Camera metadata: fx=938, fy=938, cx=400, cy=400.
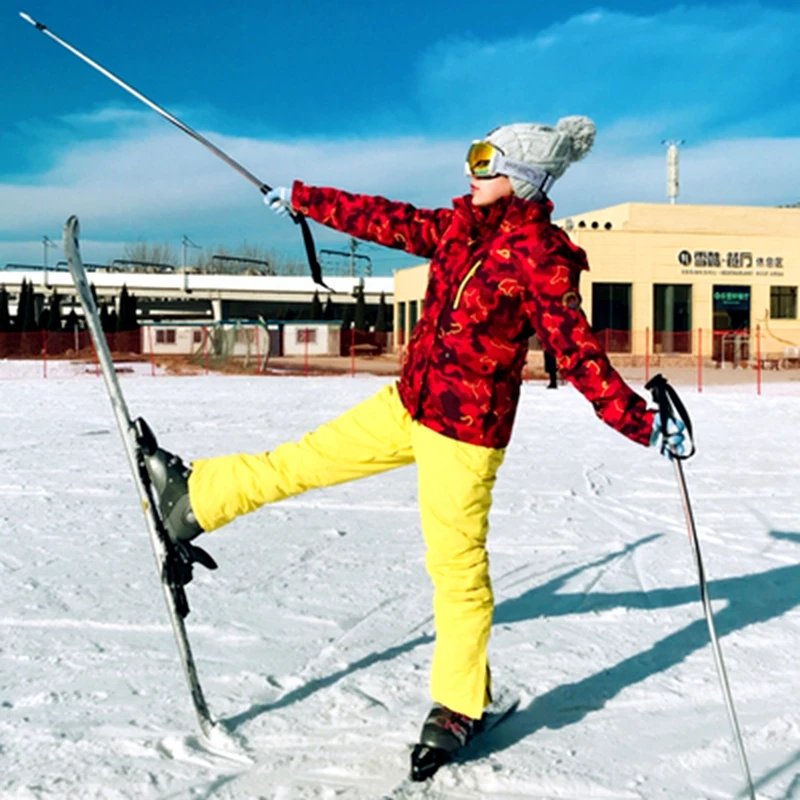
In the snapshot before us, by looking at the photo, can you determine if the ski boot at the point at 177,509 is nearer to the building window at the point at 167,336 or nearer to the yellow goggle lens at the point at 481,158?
the yellow goggle lens at the point at 481,158

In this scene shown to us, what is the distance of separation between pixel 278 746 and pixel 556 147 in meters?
1.95

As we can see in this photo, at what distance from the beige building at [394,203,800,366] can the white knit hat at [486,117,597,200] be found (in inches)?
1426

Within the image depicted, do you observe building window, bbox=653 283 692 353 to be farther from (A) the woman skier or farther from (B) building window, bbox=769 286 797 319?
(A) the woman skier

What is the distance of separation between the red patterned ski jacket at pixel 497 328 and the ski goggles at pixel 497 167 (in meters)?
0.08

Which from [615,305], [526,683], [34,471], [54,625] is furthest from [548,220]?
[615,305]

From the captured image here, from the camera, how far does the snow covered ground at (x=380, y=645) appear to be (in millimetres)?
2623

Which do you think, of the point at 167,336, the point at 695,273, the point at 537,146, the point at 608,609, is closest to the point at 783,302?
the point at 695,273

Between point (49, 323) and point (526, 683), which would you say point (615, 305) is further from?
point (526, 683)

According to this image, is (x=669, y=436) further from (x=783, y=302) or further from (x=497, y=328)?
(x=783, y=302)

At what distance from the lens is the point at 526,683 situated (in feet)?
10.9

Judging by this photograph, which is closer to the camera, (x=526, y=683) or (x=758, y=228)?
(x=526, y=683)

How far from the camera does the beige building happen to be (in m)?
40.2

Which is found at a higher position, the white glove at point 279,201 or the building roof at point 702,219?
the building roof at point 702,219

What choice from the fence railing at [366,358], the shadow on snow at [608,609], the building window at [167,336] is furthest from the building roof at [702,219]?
the shadow on snow at [608,609]
